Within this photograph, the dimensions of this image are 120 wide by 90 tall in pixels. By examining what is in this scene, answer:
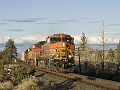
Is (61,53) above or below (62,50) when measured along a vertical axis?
below

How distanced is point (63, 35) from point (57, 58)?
2.93 meters

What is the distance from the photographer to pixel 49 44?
1211 inches

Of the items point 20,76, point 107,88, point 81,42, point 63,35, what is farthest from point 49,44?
point 81,42

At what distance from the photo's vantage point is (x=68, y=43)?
2944cm

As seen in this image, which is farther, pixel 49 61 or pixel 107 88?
pixel 49 61

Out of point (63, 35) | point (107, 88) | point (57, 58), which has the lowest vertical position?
point (107, 88)

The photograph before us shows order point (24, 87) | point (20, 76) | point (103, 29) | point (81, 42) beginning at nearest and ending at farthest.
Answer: point (24, 87) < point (20, 76) < point (103, 29) < point (81, 42)

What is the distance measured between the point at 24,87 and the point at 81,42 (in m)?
82.7

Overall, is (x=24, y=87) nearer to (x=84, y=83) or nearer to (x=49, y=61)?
(x=84, y=83)

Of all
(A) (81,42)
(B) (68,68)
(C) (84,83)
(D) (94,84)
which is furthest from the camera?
(A) (81,42)

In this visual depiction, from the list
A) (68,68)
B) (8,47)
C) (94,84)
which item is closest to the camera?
(94,84)

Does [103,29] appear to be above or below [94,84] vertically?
above

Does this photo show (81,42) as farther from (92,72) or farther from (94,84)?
(94,84)

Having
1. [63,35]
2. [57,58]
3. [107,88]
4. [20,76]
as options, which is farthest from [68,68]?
[107,88]
